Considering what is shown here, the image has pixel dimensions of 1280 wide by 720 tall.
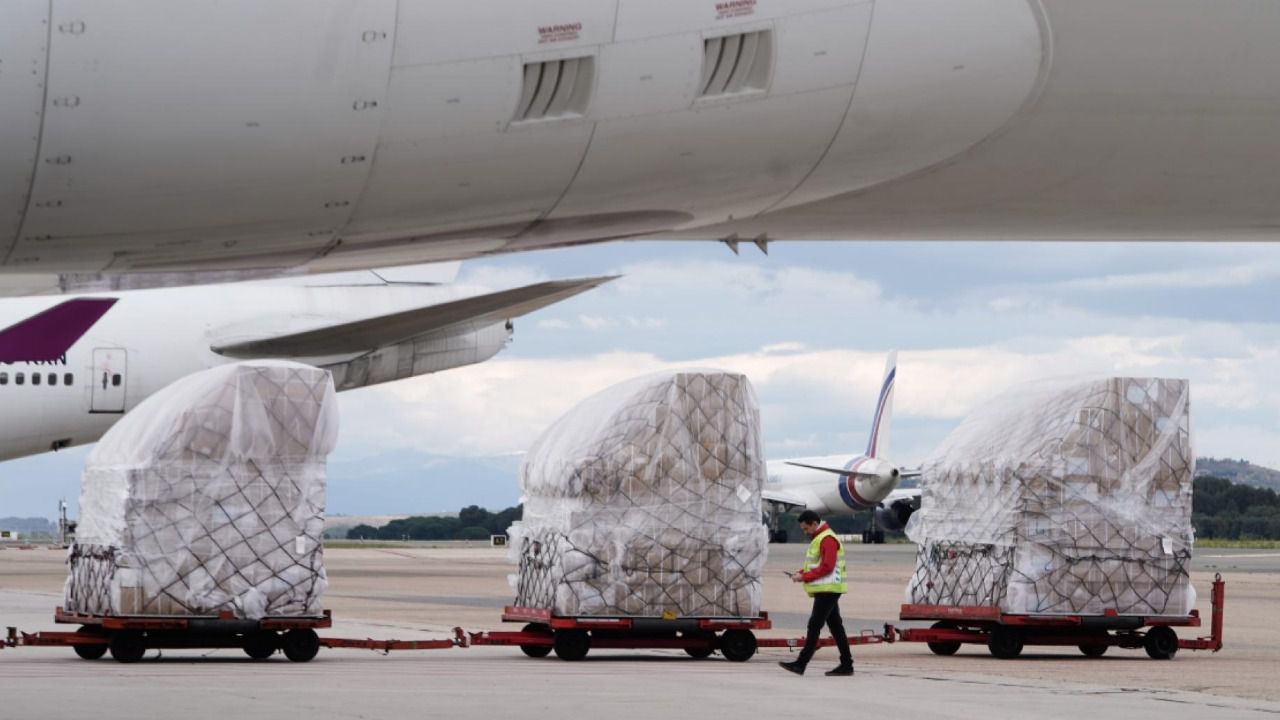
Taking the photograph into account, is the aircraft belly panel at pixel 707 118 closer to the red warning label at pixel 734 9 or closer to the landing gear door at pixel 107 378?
the red warning label at pixel 734 9

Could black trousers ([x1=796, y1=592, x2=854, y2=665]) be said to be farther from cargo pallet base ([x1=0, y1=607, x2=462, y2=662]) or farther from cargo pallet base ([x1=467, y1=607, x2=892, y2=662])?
cargo pallet base ([x1=0, y1=607, x2=462, y2=662])

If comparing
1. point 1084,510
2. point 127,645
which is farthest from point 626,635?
point 1084,510

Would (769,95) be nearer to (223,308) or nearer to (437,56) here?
(437,56)

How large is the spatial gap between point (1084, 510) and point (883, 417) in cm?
5379

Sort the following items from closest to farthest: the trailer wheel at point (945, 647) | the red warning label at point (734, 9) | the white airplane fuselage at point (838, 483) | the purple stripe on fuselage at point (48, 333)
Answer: the red warning label at point (734, 9) → the trailer wheel at point (945, 647) → the purple stripe on fuselage at point (48, 333) → the white airplane fuselage at point (838, 483)

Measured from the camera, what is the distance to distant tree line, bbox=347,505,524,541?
104500 millimetres

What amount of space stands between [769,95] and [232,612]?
966cm

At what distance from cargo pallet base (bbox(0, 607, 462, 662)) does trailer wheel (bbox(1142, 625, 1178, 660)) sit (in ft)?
22.5

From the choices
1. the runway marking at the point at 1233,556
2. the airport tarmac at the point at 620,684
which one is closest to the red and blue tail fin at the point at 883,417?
the runway marking at the point at 1233,556

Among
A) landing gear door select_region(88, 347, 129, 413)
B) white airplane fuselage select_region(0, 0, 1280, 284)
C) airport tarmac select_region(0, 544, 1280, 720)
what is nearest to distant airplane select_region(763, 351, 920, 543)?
landing gear door select_region(88, 347, 129, 413)

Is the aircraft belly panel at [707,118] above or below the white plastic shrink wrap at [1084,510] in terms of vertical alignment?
above

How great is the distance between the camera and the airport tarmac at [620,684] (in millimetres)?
11016

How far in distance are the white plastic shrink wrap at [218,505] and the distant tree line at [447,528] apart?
3404 inches

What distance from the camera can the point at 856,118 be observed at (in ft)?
22.0
